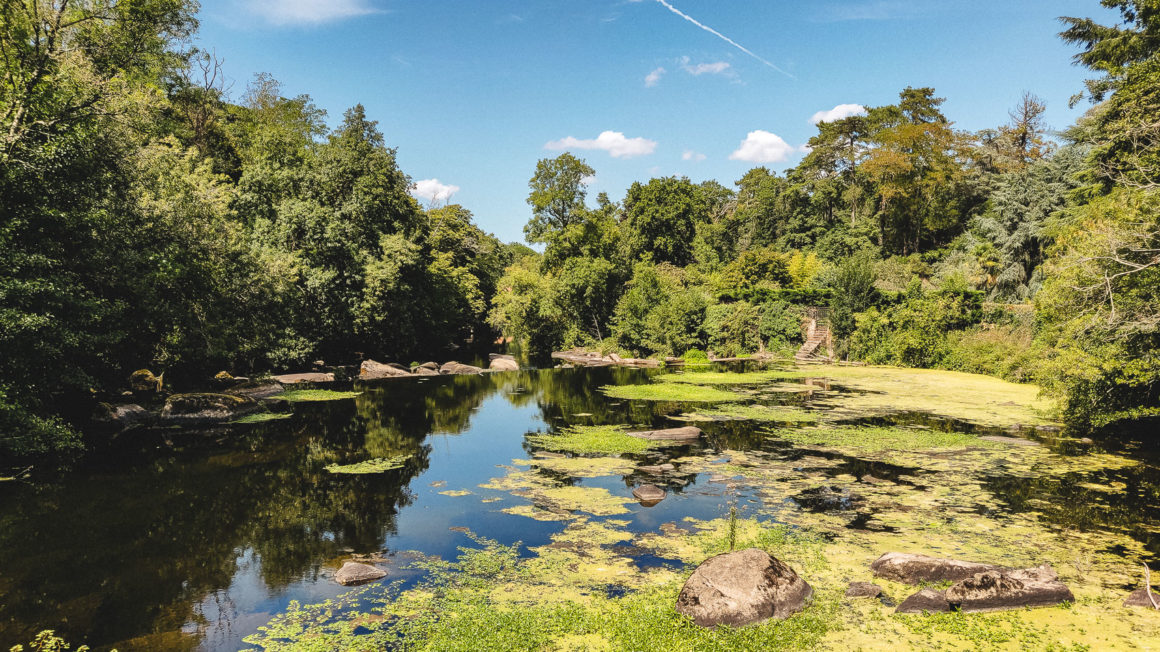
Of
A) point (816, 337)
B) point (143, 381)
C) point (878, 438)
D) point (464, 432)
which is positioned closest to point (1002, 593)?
point (878, 438)

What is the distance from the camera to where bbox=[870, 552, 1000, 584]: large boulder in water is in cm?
729

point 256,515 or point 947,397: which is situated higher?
point 947,397

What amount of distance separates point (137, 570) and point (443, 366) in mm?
29199

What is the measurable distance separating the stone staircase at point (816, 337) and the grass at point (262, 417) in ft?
108

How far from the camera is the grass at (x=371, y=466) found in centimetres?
1392

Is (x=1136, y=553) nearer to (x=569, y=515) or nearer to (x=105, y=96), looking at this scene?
(x=569, y=515)

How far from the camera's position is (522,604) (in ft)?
23.4

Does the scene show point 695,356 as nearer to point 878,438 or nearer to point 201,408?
point 878,438

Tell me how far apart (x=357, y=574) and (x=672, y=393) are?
18.6m

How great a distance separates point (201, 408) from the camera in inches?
804

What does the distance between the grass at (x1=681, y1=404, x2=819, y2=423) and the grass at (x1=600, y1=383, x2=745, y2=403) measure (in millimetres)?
1975

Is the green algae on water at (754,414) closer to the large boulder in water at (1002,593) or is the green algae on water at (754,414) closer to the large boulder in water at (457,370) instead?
the large boulder in water at (1002,593)

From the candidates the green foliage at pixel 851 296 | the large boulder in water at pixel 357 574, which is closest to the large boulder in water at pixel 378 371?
the large boulder in water at pixel 357 574

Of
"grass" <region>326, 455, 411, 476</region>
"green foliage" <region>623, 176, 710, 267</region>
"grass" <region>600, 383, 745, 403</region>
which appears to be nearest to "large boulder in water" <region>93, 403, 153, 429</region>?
"grass" <region>326, 455, 411, 476</region>
